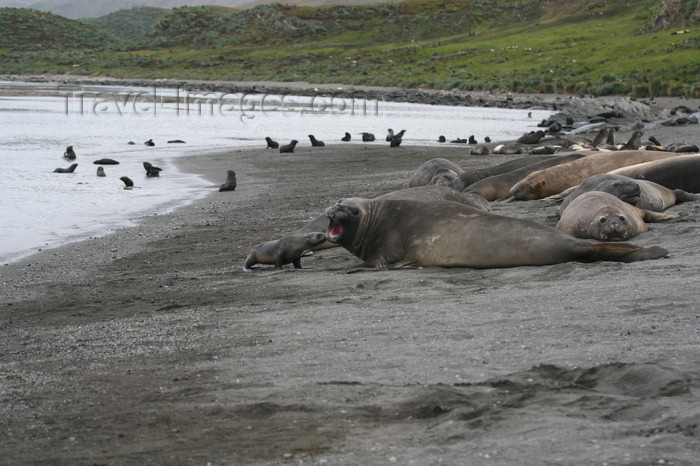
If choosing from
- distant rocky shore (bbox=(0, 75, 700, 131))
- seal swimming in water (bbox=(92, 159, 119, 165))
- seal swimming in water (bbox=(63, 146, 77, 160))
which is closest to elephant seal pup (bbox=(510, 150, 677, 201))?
seal swimming in water (bbox=(92, 159, 119, 165))

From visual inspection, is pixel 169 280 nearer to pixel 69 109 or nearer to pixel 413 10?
pixel 69 109

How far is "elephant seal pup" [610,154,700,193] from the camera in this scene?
999 centimetres

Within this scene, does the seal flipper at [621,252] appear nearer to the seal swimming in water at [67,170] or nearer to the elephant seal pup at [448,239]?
the elephant seal pup at [448,239]

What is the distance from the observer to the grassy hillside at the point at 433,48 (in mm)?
50531

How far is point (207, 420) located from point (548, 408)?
1389mm

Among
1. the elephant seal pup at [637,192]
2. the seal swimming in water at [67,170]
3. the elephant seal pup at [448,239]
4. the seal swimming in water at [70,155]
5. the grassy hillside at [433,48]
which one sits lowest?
the seal swimming in water at [67,170]

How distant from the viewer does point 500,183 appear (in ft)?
39.3

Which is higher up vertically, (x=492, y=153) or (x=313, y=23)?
(x=313, y=23)

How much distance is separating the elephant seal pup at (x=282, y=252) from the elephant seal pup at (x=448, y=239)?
0.40 m

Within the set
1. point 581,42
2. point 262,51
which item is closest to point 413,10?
point 262,51

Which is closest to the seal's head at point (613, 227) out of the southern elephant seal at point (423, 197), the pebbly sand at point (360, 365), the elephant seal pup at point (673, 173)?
the pebbly sand at point (360, 365)

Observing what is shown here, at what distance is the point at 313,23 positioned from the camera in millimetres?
111188

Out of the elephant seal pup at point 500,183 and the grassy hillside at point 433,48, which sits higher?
the grassy hillside at point 433,48

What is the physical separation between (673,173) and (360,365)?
702 centimetres
